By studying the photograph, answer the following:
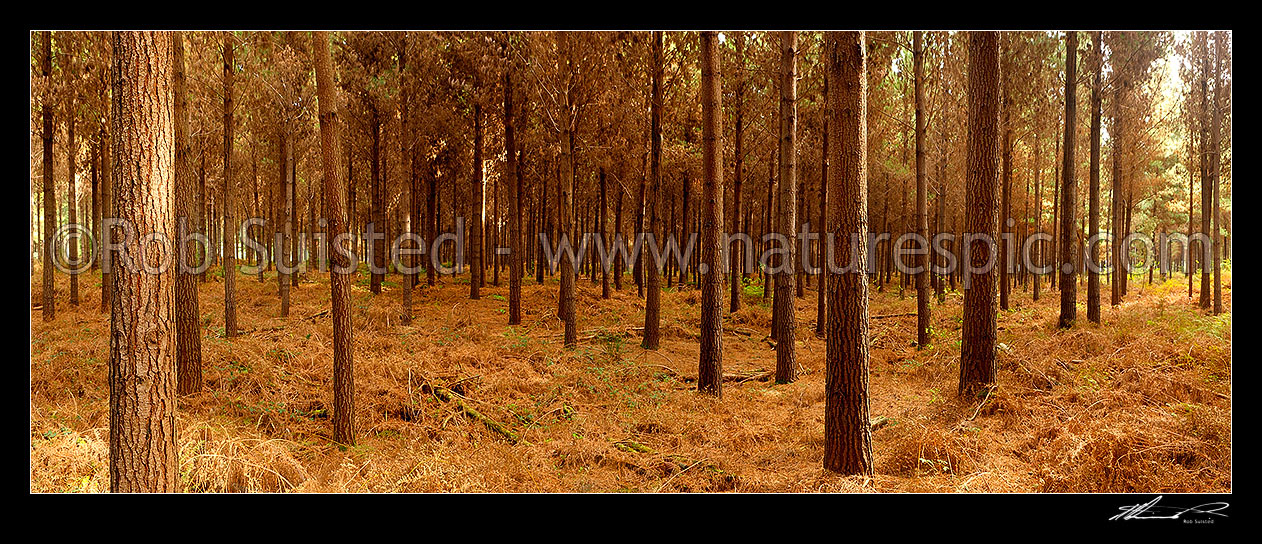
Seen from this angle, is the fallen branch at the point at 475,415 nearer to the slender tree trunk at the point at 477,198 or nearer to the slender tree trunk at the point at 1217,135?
the slender tree trunk at the point at 477,198

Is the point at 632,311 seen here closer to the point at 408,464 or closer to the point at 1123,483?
the point at 408,464

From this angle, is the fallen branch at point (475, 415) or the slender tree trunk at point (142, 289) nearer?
the slender tree trunk at point (142, 289)

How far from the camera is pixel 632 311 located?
58.0ft

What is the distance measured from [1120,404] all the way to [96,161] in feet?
65.9

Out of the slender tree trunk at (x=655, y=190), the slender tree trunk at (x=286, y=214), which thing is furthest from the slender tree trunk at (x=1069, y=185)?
the slender tree trunk at (x=286, y=214)

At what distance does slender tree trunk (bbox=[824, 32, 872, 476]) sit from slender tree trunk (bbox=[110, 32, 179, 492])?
4943 millimetres

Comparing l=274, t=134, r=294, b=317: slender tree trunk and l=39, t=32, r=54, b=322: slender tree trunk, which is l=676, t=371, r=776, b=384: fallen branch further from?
l=39, t=32, r=54, b=322: slender tree trunk

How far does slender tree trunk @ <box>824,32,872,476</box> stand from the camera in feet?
16.7

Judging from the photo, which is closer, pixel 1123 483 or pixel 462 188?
pixel 1123 483

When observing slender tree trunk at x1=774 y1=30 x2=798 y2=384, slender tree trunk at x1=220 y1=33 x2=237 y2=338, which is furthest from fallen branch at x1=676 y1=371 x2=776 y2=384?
slender tree trunk at x1=220 y1=33 x2=237 y2=338

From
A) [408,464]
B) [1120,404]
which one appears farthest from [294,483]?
[1120,404]
